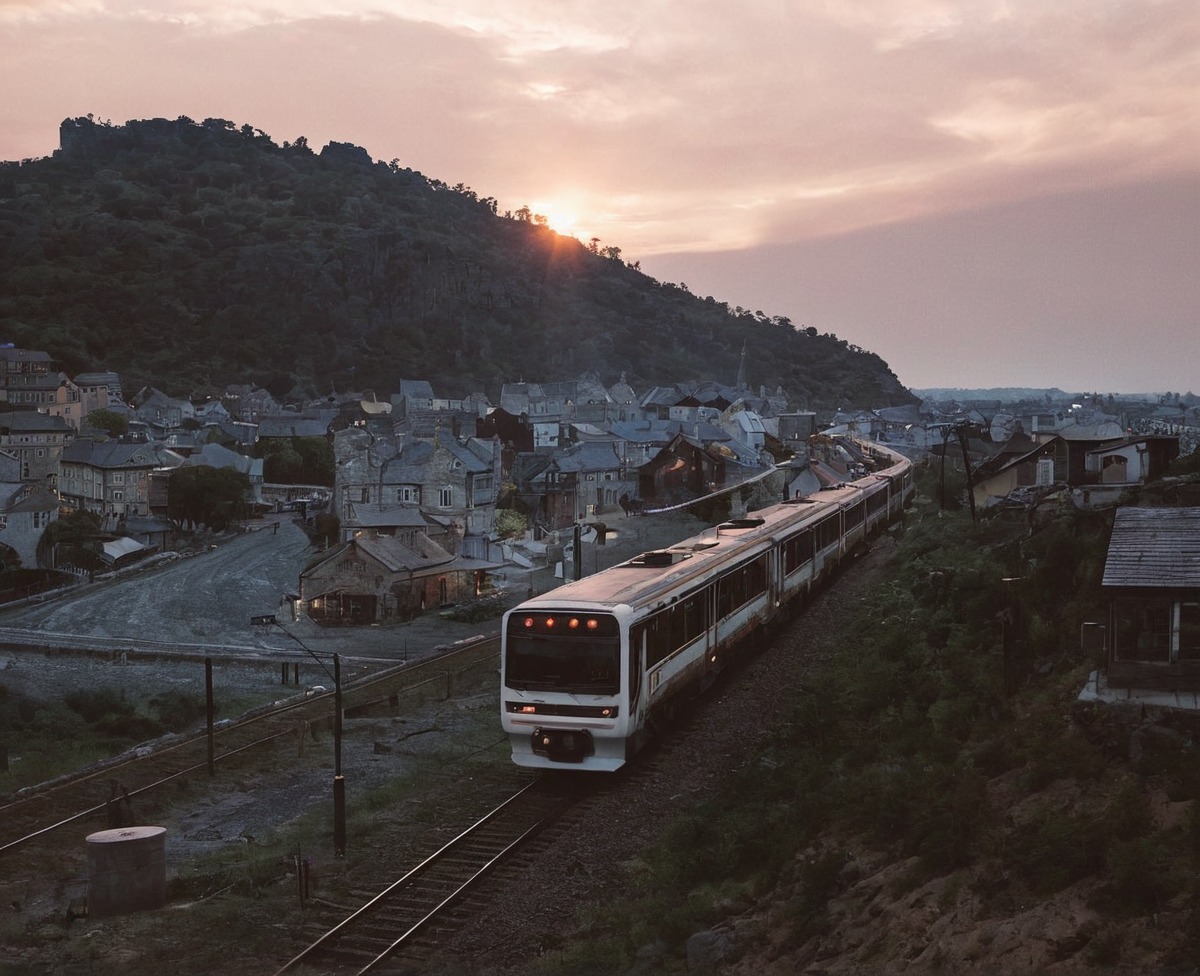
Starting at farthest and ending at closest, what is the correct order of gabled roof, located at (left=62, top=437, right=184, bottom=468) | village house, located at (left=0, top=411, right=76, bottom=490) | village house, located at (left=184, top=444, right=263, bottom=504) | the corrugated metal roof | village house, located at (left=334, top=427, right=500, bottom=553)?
1. village house, located at (left=0, top=411, right=76, bottom=490)
2. village house, located at (left=184, top=444, right=263, bottom=504)
3. gabled roof, located at (left=62, top=437, right=184, bottom=468)
4. village house, located at (left=334, top=427, right=500, bottom=553)
5. the corrugated metal roof

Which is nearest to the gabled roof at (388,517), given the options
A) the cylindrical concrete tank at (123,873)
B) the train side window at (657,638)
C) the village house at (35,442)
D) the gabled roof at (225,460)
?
→ the gabled roof at (225,460)

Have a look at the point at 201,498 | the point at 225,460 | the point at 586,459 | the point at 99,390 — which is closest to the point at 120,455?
the point at 201,498

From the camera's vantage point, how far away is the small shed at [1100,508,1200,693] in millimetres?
14508

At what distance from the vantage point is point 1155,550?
50.6ft

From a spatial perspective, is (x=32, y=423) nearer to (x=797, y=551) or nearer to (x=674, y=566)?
(x=797, y=551)

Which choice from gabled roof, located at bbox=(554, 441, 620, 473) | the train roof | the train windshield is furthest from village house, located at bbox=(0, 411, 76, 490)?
the train windshield

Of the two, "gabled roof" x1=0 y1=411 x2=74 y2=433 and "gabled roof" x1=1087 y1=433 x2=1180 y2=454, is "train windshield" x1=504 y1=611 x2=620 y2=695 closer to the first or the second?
"gabled roof" x1=1087 y1=433 x2=1180 y2=454

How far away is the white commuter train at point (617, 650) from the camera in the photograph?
1625 centimetres

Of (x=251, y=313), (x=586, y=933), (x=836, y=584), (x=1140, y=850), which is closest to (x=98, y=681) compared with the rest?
(x=836, y=584)

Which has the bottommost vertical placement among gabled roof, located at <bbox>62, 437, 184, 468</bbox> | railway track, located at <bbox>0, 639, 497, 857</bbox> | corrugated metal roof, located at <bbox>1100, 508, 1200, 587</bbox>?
railway track, located at <bbox>0, 639, 497, 857</bbox>

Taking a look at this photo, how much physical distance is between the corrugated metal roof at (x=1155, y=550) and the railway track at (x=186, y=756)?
14.7 metres

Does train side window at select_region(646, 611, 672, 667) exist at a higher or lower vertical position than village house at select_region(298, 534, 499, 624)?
higher

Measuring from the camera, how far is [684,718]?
800 inches

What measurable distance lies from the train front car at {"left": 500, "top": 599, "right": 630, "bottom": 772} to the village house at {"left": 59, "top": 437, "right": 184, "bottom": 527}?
2661 inches
